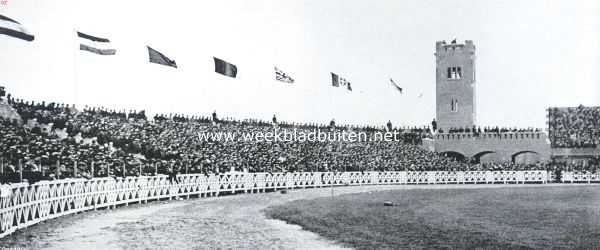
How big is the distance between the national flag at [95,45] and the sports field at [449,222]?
7.07 meters

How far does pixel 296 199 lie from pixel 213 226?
39.1 ft

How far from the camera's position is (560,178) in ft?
175

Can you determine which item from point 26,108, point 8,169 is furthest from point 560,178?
point 8,169

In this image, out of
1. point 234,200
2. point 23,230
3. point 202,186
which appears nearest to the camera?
point 23,230

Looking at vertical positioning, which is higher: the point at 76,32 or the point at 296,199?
the point at 76,32

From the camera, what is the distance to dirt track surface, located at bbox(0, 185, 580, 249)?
13711mm

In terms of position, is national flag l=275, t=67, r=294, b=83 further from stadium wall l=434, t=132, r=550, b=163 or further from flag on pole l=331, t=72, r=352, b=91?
stadium wall l=434, t=132, r=550, b=163

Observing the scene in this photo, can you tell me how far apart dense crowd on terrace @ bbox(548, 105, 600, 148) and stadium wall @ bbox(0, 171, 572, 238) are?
15.2m

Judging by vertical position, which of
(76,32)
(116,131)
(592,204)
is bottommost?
(592,204)

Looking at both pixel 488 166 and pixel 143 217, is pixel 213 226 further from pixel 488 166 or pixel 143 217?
pixel 488 166

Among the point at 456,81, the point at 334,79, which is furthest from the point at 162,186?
the point at 456,81

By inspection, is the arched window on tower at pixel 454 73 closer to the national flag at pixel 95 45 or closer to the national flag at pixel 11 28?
the national flag at pixel 95 45

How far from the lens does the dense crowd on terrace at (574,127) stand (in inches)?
2662

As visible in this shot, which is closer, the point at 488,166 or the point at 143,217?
the point at 143,217
